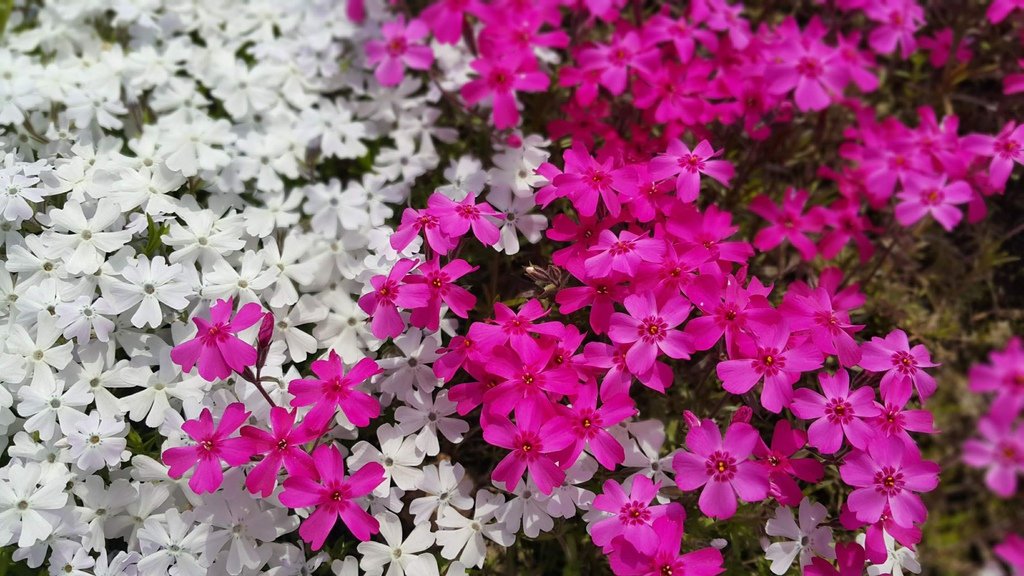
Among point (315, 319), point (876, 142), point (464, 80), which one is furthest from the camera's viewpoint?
point (464, 80)

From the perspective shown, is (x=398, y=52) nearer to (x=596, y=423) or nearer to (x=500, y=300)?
(x=500, y=300)

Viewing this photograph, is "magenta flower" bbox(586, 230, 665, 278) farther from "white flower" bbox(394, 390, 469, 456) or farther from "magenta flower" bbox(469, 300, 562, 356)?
"white flower" bbox(394, 390, 469, 456)

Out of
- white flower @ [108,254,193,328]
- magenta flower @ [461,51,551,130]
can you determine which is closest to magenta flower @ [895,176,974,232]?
magenta flower @ [461,51,551,130]

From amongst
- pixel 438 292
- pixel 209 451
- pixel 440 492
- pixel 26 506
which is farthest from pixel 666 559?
pixel 26 506

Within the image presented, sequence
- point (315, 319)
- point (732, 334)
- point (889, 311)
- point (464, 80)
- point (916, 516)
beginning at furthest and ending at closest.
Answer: point (464, 80) → point (889, 311) → point (315, 319) → point (732, 334) → point (916, 516)

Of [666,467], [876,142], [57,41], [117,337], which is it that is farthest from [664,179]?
[57,41]

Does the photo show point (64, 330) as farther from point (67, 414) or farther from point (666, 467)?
point (666, 467)
